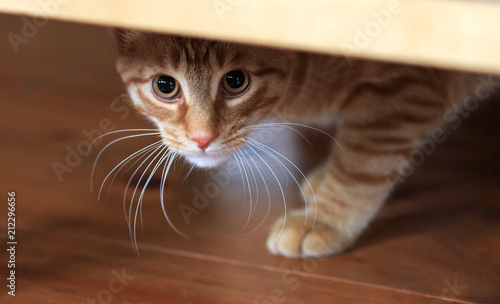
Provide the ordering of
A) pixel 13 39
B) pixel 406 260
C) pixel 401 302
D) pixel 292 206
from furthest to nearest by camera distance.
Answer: pixel 13 39 → pixel 292 206 → pixel 406 260 → pixel 401 302

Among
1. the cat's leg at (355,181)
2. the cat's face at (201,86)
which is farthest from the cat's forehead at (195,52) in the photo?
the cat's leg at (355,181)

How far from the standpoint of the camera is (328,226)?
1109mm

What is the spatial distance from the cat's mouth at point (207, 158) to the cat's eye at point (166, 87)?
109 millimetres

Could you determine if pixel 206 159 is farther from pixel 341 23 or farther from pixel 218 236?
pixel 341 23

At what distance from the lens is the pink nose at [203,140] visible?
90 cm

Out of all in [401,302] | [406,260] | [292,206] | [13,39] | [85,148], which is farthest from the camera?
[13,39]

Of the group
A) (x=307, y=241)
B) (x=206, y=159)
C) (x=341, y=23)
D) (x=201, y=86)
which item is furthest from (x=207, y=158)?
(x=341, y=23)

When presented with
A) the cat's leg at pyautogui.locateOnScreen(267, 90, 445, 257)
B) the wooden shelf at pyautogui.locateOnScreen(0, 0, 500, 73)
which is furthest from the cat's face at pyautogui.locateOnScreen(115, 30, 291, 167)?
the wooden shelf at pyautogui.locateOnScreen(0, 0, 500, 73)

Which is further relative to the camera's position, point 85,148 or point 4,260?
point 85,148

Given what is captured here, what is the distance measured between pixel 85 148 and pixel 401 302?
0.85 metres

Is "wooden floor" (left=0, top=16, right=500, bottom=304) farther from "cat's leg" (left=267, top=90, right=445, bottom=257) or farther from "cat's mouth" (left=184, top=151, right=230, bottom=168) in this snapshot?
"cat's mouth" (left=184, top=151, right=230, bottom=168)

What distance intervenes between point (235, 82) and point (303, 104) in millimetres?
277

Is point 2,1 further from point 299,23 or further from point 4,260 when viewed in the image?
point 4,260

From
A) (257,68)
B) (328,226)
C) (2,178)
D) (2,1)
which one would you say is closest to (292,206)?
(328,226)
